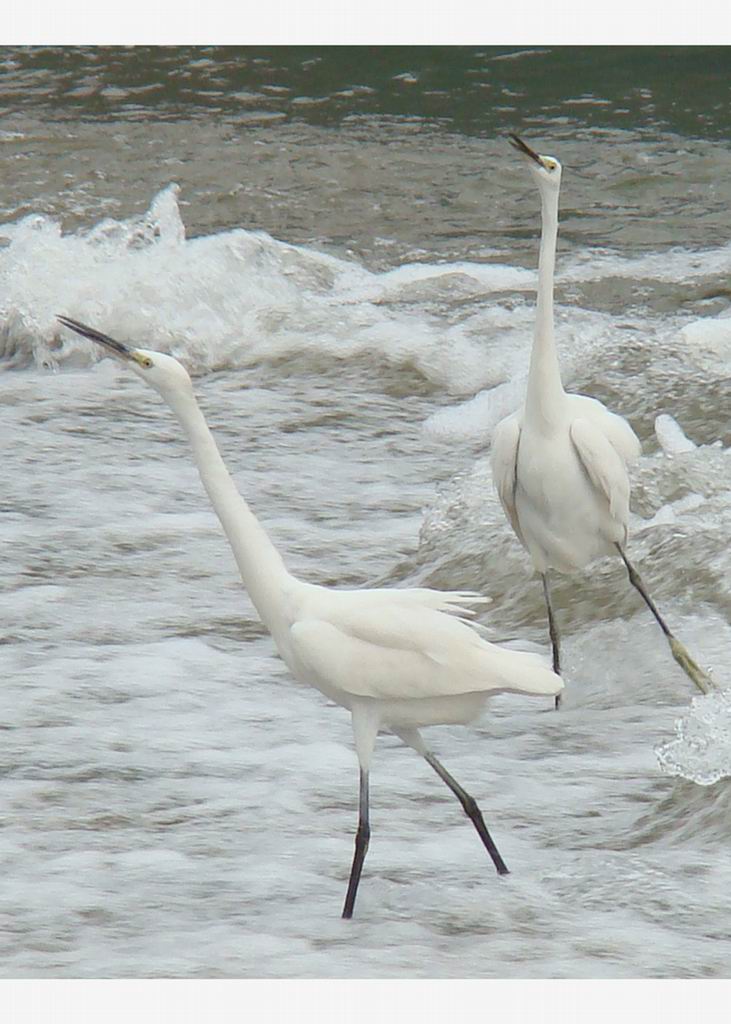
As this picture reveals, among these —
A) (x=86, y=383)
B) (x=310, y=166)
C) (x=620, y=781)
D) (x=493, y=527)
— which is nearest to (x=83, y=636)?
(x=493, y=527)

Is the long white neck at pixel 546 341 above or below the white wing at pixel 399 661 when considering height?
above

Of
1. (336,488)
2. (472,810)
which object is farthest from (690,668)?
(336,488)

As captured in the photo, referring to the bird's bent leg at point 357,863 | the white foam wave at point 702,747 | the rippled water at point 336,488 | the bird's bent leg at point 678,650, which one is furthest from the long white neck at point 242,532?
the bird's bent leg at point 678,650

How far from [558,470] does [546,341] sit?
40 cm

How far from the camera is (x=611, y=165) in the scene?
34.7ft

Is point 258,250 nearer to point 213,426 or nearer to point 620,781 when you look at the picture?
point 213,426

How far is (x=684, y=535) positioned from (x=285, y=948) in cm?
253

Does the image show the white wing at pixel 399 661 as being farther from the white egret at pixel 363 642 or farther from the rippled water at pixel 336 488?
the rippled water at pixel 336 488

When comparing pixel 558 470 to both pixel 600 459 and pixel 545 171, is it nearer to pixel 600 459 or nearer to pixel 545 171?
pixel 600 459

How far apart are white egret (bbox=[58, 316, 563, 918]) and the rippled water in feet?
1.52

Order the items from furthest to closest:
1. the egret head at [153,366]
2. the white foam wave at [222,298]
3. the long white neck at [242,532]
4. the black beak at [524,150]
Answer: the white foam wave at [222,298], the black beak at [524,150], the long white neck at [242,532], the egret head at [153,366]

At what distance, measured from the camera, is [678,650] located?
15.3 feet

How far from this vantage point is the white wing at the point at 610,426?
15.5ft

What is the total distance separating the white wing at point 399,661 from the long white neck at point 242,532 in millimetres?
101
